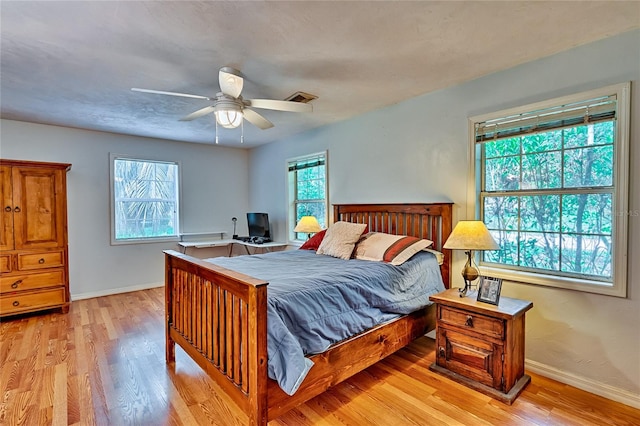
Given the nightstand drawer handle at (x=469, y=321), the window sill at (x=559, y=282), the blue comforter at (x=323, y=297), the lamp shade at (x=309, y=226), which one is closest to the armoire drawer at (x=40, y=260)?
the blue comforter at (x=323, y=297)

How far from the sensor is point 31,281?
3.64m

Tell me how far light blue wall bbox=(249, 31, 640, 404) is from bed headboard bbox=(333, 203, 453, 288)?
4.1 inches

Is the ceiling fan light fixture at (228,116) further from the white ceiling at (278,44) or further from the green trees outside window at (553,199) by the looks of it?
the green trees outside window at (553,199)

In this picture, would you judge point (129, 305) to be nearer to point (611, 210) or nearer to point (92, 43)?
point (92, 43)

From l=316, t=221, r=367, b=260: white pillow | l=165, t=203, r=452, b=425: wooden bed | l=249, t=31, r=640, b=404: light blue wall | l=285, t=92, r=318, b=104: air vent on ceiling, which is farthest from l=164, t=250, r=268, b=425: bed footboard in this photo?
l=249, t=31, r=640, b=404: light blue wall

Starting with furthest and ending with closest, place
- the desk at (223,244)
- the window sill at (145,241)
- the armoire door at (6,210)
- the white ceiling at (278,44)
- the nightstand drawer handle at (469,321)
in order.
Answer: the desk at (223,244), the window sill at (145,241), the armoire door at (6,210), the nightstand drawer handle at (469,321), the white ceiling at (278,44)

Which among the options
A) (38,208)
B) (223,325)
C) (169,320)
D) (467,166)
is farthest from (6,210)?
(467,166)

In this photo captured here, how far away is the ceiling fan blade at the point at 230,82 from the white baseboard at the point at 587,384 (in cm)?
304

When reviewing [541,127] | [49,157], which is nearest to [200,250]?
[49,157]

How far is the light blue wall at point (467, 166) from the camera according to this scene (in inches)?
80.7

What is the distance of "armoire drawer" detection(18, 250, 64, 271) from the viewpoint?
3605mm

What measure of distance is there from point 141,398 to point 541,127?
347 centimetres

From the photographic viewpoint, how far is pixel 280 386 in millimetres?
1646

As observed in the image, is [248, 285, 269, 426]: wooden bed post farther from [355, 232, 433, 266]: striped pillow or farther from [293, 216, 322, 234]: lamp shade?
[293, 216, 322, 234]: lamp shade
